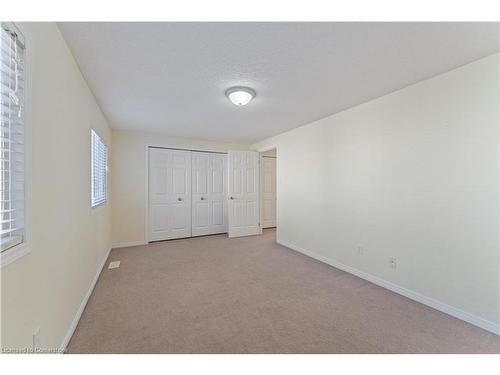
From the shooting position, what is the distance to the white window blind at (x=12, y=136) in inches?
38.4

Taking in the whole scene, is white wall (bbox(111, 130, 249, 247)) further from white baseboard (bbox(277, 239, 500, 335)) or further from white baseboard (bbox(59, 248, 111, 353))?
white baseboard (bbox(277, 239, 500, 335))

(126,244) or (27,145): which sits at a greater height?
(27,145)

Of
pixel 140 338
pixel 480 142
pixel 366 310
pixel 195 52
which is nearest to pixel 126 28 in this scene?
pixel 195 52

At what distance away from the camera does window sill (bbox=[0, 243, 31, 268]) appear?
3.06 feet

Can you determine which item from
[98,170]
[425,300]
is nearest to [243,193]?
[98,170]

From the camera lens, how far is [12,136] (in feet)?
3.44

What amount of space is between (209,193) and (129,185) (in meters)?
1.72

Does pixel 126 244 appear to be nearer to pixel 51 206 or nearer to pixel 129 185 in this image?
pixel 129 185

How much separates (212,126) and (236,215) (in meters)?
2.13

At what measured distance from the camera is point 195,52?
5.75 ft

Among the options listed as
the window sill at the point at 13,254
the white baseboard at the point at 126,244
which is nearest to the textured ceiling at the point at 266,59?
the window sill at the point at 13,254

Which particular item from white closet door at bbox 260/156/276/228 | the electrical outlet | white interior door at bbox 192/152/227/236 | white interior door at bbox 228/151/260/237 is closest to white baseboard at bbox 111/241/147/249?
white interior door at bbox 192/152/227/236

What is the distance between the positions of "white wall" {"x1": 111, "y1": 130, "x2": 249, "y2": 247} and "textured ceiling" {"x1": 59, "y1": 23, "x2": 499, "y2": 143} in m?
1.43
